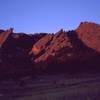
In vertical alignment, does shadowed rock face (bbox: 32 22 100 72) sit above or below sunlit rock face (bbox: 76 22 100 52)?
below

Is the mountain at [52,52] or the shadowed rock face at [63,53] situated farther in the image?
the shadowed rock face at [63,53]

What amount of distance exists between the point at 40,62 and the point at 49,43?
103 centimetres

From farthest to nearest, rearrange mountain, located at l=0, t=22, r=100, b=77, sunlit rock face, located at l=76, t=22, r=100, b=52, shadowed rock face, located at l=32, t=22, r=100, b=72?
sunlit rock face, located at l=76, t=22, r=100, b=52, shadowed rock face, located at l=32, t=22, r=100, b=72, mountain, located at l=0, t=22, r=100, b=77

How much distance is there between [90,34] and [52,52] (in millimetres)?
1746

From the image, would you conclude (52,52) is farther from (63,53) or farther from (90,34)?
(90,34)

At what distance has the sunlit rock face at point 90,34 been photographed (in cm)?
1087

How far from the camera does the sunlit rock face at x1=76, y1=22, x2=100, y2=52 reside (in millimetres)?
10867

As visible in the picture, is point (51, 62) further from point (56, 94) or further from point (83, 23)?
point (83, 23)

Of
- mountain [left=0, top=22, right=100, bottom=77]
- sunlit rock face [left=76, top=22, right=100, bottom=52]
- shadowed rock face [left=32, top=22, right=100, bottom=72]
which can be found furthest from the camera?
sunlit rock face [left=76, top=22, right=100, bottom=52]

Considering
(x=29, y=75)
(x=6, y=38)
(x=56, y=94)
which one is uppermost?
(x=6, y=38)

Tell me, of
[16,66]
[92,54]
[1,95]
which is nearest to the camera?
[1,95]

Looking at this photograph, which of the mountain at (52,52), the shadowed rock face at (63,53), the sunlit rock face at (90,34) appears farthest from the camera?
the sunlit rock face at (90,34)

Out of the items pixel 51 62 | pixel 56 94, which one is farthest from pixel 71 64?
pixel 56 94

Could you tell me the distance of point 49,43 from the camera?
1075cm
